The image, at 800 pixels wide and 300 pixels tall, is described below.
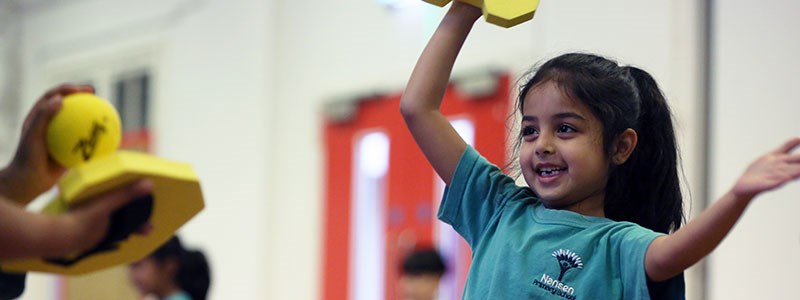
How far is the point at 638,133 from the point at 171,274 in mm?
→ 2891

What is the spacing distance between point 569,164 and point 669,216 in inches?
10.1

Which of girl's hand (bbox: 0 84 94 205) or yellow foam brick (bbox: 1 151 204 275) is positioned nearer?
yellow foam brick (bbox: 1 151 204 275)

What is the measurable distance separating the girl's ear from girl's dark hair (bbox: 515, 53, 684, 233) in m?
0.01

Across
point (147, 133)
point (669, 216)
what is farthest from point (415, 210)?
point (669, 216)

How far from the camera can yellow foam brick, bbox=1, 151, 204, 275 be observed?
5.48 feet

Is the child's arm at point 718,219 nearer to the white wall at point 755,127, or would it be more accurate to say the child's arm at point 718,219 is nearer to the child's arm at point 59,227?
the child's arm at point 59,227

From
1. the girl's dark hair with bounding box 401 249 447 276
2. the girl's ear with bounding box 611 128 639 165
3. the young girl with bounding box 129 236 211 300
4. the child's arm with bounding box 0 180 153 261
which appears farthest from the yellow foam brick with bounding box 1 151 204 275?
the girl's dark hair with bounding box 401 249 447 276

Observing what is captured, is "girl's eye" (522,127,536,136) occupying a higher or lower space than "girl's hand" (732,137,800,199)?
lower

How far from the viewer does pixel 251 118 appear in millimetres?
7184

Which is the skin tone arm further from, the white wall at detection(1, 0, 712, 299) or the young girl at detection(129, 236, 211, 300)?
the white wall at detection(1, 0, 712, 299)

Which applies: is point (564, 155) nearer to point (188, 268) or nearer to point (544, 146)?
point (544, 146)

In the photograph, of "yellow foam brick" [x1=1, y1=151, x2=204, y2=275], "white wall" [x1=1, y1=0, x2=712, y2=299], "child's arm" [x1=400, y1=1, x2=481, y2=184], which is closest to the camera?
"yellow foam brick" [x1=1, y1=151, x2=204, y2=275]

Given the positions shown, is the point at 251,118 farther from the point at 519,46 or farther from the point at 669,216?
the point at 669,216

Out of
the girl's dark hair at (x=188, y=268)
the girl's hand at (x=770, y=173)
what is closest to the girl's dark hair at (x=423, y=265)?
the girl's dark hair at (x=188, y=268)
